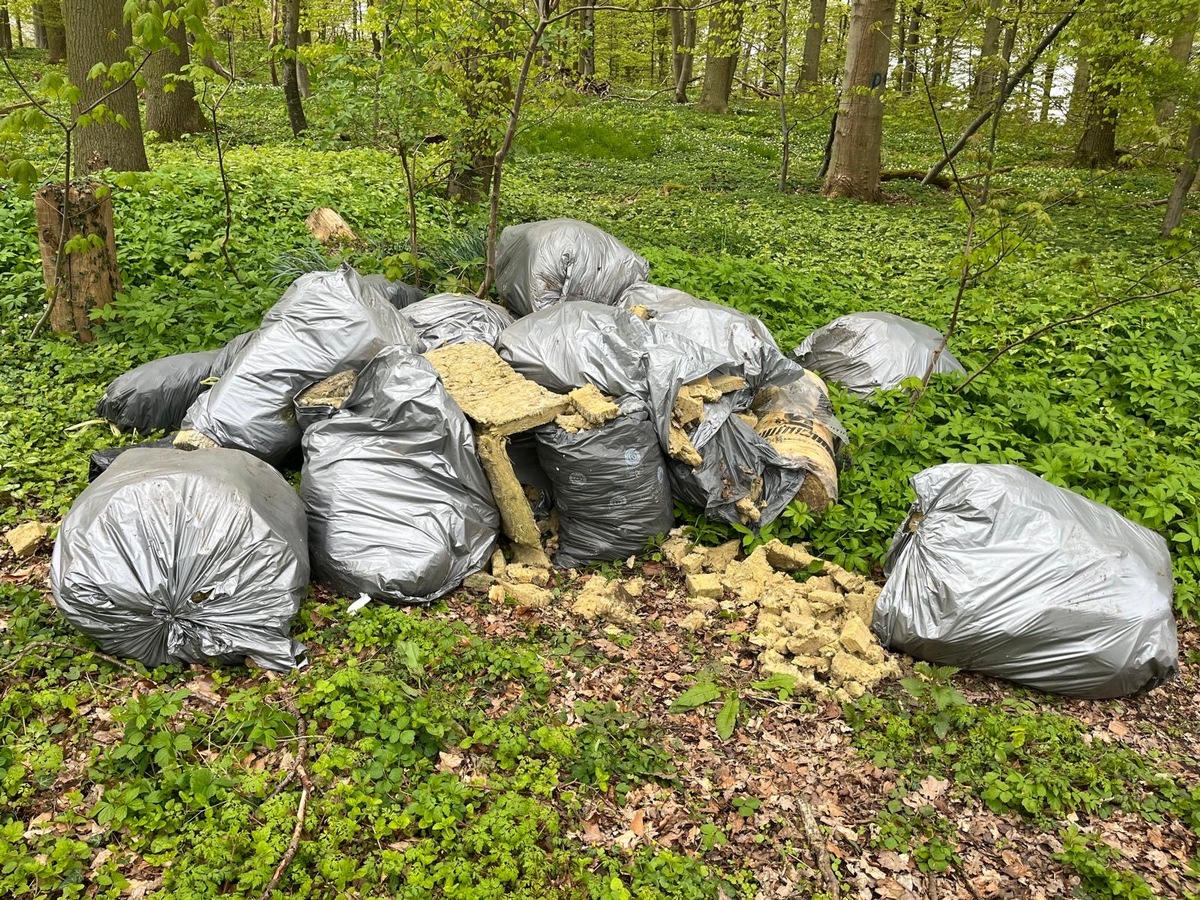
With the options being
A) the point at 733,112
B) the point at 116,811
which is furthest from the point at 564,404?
the point at 733,112

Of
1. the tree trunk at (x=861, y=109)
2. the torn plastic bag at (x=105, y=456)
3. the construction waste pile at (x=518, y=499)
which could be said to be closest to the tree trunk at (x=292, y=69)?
the tree trunk at (x=861, y=109)

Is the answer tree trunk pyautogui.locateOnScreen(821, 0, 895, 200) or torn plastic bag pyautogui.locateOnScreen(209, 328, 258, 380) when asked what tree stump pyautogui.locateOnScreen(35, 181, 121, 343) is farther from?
tree trunk pyautogui.locateOnScreen(821, 0, 895, 200)

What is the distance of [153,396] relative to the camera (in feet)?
12.4

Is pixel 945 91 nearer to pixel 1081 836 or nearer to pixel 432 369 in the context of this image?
pixel 432 369

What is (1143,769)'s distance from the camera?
102 inches

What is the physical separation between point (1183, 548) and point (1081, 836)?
1.89 meters

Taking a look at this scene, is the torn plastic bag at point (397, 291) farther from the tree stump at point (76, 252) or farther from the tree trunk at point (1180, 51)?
the tree trunk at point (1180, 51)

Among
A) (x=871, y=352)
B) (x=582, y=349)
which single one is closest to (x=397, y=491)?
(x=582, y=349)

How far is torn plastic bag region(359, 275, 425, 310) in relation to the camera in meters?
4.58

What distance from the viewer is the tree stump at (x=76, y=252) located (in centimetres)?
424

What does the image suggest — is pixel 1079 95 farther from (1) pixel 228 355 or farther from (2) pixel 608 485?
(1) pixel 228 355

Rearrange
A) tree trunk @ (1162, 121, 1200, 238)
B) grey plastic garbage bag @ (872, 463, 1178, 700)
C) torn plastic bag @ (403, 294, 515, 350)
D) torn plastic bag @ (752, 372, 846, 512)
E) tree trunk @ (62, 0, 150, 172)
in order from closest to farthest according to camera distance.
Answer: grey plastic garbage bag @ (872, 463, 1178, 700)
torn plastic bag @ (752, 372, 846, 512)
torn plastic bag @ (403, 294, 515, 350)
tree trunk @ (62, 0, 150, 172)
tree trunk @ (1162, 121, 1200, 238)

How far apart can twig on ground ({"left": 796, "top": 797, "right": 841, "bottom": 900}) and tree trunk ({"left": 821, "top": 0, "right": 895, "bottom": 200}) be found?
777cm

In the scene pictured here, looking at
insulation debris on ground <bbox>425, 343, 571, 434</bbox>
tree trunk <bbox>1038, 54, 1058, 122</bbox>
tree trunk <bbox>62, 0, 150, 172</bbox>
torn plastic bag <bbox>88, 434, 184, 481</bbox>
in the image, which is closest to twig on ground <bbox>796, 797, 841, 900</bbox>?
insulation debris on ground <bbox>425, 343, 571, 434</bbox>
